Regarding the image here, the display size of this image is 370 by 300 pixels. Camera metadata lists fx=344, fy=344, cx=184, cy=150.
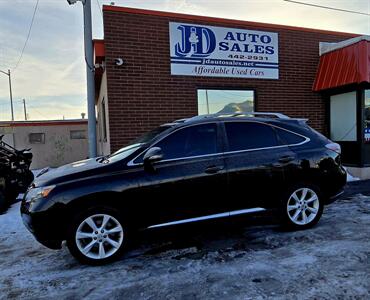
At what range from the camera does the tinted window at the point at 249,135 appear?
16.7 feet

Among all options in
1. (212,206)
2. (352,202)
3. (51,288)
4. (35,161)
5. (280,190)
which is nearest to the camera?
(51,288)

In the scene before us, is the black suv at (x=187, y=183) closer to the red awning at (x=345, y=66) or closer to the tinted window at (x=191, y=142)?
the tinted window at (x=191, y=142)

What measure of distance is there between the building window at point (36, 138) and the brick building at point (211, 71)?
9.85m

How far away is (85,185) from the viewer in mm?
4238

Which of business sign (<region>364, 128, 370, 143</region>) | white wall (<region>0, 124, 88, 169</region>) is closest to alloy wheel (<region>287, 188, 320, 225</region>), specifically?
business sign (<region>364, 128, 370, 143</region>)

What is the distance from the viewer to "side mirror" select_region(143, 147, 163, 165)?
14.4 ft

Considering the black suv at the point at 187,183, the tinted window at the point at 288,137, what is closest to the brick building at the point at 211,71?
the black suv at the point at 187,183

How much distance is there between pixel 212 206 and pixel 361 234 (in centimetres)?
225

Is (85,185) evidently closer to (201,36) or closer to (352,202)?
(352,202)

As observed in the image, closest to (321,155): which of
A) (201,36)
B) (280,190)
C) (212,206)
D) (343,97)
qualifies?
(280,190)

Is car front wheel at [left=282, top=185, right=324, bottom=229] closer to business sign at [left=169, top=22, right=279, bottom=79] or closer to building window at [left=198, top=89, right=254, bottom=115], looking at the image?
building window at [left=198, top=89, right=254, bottom=115]

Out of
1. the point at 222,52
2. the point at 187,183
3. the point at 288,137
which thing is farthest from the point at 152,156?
the point at 222,52

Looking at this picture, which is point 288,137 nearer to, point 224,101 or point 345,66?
point 224,101

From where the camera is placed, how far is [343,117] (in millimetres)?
10398
